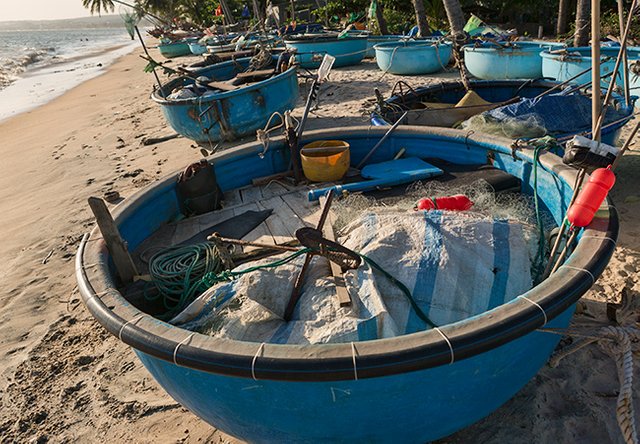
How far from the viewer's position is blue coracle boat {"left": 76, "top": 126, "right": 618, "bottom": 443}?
1825mm

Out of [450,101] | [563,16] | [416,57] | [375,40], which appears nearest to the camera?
[450,101]

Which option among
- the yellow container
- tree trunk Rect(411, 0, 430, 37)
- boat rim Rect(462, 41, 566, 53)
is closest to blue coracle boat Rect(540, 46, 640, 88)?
boat rim Rect(462, 41, 566, 53)

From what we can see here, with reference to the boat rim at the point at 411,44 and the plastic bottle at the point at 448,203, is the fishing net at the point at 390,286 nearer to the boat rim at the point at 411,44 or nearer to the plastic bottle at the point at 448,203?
the plastic bottle at the point at 448,203

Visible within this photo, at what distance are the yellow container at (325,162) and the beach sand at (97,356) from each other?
2292 millimetres

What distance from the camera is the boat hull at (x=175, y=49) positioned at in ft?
98.9

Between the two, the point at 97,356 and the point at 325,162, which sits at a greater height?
the point at 325,162

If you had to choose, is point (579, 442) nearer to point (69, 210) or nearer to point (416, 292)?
point (416, 292)

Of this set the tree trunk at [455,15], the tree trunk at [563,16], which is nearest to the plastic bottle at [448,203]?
the tree trunk at [455,15]

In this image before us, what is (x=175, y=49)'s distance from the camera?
100 feet

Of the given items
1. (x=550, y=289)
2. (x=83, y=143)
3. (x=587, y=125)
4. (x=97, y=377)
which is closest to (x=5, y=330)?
(x=97, y=377)

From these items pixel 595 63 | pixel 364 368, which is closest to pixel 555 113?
pixel 595 63

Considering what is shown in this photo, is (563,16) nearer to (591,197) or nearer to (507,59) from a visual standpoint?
(507,59)

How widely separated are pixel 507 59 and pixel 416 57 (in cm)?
300

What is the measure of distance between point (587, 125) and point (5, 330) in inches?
263
